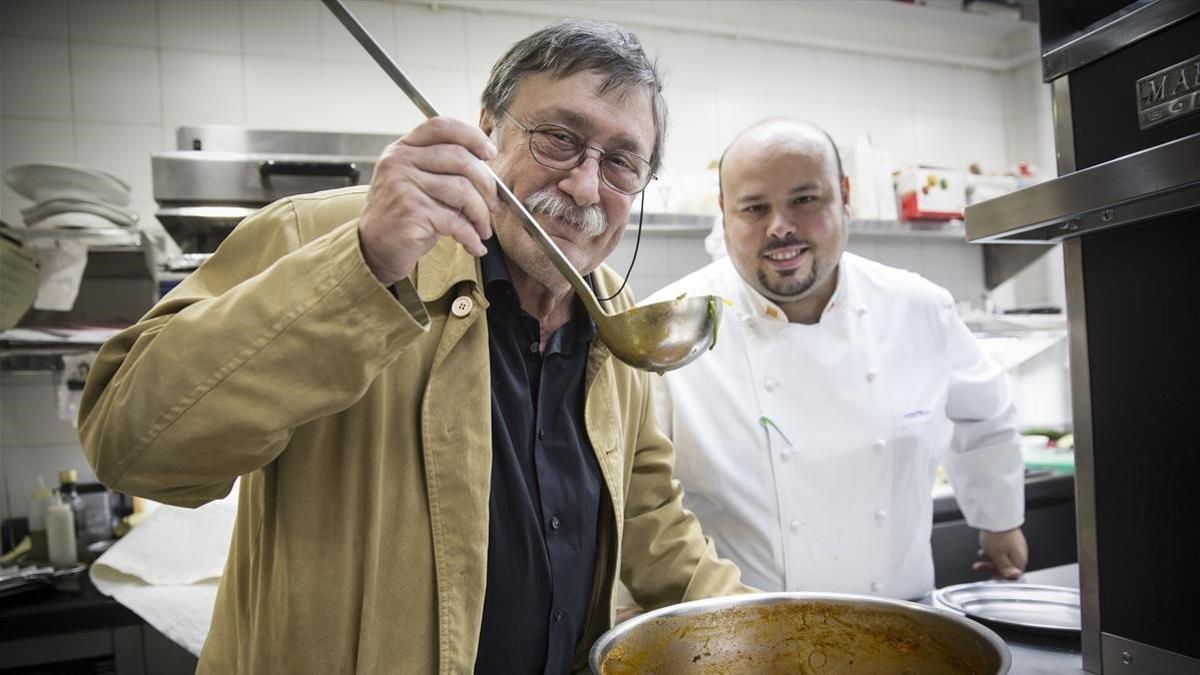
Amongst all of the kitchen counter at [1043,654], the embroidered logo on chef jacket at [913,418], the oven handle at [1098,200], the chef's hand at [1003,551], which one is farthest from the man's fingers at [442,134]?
the chef's hand at [1003,551]

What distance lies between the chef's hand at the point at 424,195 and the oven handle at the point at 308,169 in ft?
6.88

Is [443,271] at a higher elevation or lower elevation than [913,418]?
higher

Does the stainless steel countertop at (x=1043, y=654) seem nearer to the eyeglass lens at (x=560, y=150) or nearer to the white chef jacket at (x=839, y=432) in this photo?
the white chef jacket at (x=839, y=432)

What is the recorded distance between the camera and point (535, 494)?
3.92ft

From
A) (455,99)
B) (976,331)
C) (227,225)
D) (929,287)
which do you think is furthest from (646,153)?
(976,331)

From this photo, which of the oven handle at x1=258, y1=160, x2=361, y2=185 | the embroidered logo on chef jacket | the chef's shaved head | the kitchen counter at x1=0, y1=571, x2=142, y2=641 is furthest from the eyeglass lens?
the kitchen counter at x1=0, y1=571, x2=142, y2=641

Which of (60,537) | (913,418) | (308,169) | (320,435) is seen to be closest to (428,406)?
(320,435)

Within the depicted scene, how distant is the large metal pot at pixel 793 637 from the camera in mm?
1024

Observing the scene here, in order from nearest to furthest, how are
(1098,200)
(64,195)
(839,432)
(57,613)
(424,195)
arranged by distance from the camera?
(424,195)
(1098,200)
(839,432)
(57,613)
(64,195)

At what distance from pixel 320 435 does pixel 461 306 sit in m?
0.25

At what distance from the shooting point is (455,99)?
3.77 meters

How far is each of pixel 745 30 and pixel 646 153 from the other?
3.38 meters

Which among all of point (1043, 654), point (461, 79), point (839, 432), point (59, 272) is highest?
point (461, 79)

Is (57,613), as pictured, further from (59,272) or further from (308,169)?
(308,169)
